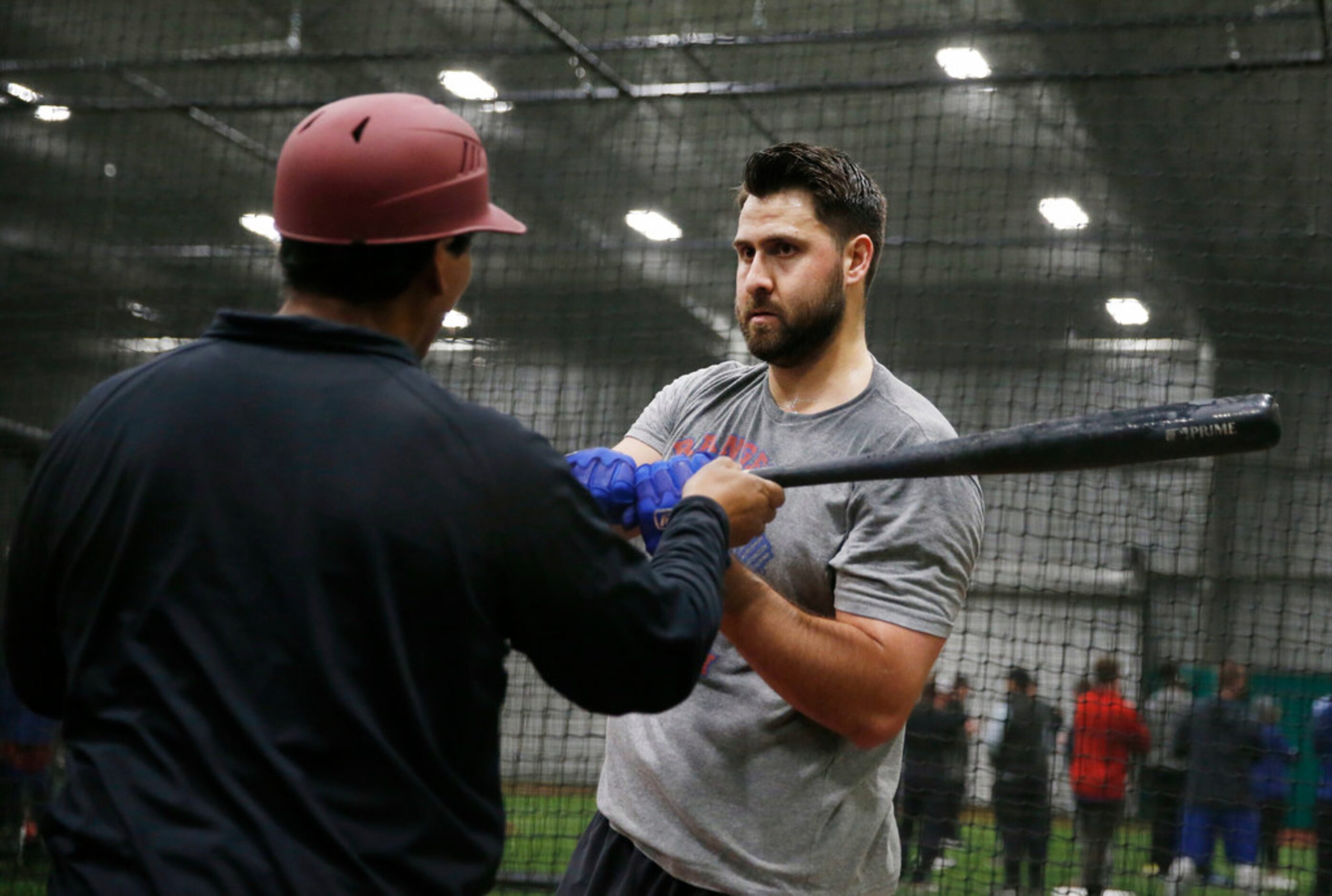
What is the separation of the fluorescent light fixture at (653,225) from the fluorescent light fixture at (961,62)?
2849 millimetres

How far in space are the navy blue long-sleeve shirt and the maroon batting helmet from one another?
115 mm

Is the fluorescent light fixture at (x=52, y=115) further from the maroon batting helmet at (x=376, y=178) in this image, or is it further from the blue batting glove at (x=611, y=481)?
the maroon batting helmet at (x=376, y=178)

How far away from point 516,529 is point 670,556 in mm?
234

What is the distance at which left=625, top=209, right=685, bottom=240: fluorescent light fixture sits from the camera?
11.6 m

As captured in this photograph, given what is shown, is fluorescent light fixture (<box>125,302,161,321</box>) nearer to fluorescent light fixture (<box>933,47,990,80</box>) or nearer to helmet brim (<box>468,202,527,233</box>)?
fluorescent light fixture (<box>933,47,990,80</box>)

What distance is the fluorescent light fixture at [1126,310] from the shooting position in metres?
10.3

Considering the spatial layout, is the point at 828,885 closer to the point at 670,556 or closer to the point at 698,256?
the point at 670,556

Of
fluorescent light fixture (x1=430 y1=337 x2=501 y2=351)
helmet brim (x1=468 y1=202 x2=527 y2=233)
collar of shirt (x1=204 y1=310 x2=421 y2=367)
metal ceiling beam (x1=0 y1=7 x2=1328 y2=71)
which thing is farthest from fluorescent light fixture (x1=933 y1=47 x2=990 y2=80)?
collar of shirt (x1=204 y1=310 x2=421 y2=367)

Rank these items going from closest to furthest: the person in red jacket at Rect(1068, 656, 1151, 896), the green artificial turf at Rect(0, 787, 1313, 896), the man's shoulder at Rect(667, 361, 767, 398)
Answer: the man's shoulder at Rect(667, 361, 767, 398) < the green artificial turf at Rect(0, 787, 1313, 896) < the person in red jacket at Rect(1068, 656, 1151, 896)

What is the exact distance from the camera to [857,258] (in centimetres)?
224

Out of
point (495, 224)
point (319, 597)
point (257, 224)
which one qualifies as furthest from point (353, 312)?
point (257, 224)

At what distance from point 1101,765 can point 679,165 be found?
16.9ft

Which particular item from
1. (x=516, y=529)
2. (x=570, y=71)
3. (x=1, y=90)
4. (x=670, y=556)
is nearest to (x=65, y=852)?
(x=516, y=529)

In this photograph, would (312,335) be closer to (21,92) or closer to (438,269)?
(438,269)
